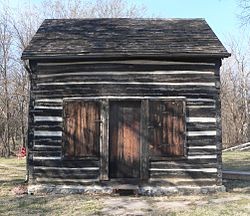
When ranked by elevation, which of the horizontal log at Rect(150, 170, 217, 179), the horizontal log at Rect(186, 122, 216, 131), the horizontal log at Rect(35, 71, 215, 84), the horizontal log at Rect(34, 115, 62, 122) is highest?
the horizontal log at Rect(35, 71, 215, 84)

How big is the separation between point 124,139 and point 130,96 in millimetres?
1171

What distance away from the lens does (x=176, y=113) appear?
11172 mm

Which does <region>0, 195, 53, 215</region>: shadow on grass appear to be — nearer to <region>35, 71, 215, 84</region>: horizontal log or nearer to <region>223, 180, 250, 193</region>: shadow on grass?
<region>35, 71, 215, 84</region>: horizontal log

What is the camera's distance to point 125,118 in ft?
37.4

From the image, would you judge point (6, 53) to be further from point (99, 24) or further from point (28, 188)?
point (28, 188)

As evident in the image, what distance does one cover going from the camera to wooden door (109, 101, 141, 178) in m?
11.3

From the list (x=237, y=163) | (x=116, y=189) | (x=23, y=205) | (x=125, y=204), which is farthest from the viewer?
(x=237, y=163)

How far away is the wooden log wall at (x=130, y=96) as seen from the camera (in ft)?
36.7

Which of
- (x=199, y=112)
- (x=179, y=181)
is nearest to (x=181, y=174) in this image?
(x=179, y=181)

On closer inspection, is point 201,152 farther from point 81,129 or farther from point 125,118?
point 81,129

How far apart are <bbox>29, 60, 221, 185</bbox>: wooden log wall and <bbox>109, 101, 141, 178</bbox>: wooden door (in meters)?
0.37

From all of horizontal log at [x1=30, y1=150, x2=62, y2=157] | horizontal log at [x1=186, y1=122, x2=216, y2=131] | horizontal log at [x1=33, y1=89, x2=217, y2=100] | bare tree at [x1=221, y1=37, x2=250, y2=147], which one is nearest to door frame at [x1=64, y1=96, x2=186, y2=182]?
horizontal log at [x1=33, y1=89, x2=217, y2=100]

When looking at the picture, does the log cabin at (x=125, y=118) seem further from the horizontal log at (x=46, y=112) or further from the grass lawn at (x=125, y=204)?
the grass lawn at (x=125, y=204)

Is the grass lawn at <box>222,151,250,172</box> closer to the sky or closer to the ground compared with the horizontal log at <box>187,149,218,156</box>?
closer to the ground
